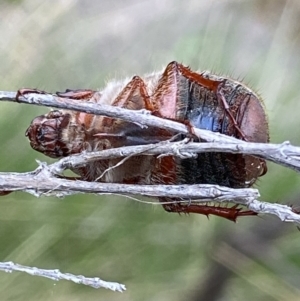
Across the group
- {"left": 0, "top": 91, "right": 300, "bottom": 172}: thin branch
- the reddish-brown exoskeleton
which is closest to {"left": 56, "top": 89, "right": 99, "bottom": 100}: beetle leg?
the reddish-brown exoskeleton

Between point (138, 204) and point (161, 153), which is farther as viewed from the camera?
point (138, 204)

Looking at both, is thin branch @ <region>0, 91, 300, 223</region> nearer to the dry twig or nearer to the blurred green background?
the dry twig

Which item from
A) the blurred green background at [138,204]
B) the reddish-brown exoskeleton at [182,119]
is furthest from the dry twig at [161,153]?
the blurred green background at [138,204]

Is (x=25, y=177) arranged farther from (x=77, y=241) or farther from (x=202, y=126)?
(x=77, y=241)

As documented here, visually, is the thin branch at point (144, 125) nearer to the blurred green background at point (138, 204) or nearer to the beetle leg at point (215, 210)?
the beetle leg at point (215, 210)

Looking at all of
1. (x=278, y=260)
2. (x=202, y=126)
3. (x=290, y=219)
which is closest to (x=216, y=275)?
(x=278, y=260)

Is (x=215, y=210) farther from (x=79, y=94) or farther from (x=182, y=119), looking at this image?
(x=79, y=94)

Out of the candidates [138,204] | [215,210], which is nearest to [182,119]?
[215,210]
